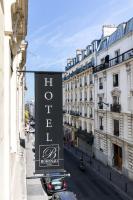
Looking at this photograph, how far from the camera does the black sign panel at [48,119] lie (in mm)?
9500

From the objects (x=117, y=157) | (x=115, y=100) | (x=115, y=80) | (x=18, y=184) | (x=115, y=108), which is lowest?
(x=117, y=157)

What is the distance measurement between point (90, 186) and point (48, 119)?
25046mm

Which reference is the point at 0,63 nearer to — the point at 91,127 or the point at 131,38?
the point at 131,38

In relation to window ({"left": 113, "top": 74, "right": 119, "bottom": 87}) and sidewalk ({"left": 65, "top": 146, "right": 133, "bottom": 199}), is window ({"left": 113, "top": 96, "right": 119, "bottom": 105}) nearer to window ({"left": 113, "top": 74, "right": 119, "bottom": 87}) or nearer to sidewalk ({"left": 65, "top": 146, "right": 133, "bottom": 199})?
window ({"left": 113, "top": 74, "right": 119, "bottom": 87})

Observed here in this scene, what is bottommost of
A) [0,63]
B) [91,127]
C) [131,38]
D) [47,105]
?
[91,127]

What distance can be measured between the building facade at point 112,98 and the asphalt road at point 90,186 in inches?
134

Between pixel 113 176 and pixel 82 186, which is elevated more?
pixel 113 176

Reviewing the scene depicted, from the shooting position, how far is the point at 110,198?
28500 millimetres

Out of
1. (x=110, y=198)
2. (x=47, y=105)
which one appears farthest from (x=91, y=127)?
(x=47, y=105)

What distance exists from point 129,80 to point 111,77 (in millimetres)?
5824

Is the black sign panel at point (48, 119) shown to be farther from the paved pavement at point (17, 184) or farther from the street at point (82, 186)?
the street at point (82, 186)

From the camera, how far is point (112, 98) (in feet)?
132

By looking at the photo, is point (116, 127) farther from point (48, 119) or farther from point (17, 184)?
point (48, 119)

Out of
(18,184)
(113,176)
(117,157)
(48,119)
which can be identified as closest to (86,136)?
(117,157)
